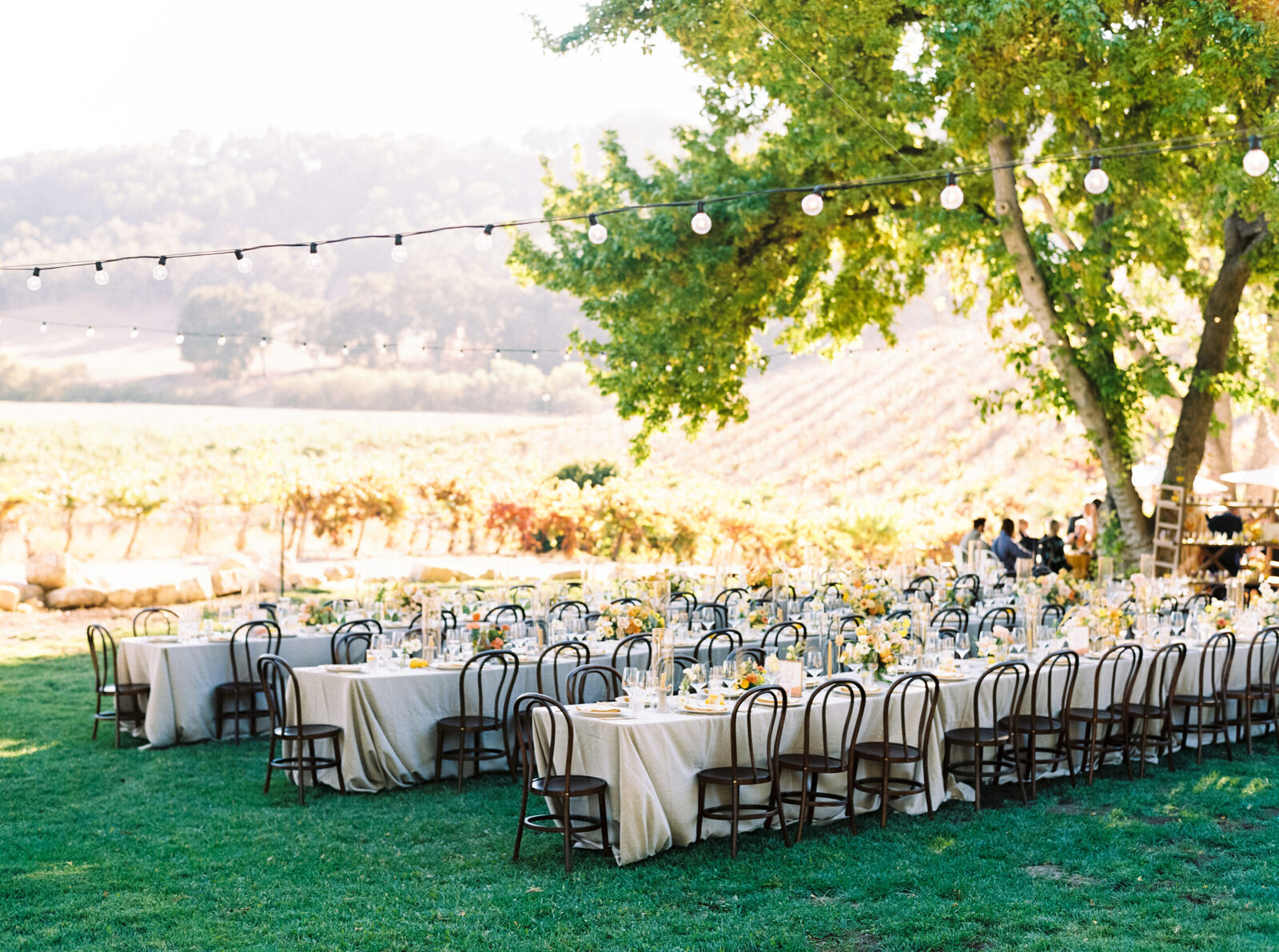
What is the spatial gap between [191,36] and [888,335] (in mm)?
103580

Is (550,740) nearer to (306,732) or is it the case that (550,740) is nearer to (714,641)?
(306,732)

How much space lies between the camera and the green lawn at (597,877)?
4.94 metres

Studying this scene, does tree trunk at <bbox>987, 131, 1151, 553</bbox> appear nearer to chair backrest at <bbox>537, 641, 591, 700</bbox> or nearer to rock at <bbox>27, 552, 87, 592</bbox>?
chair backrest at <bbox>537, 641, 591, 700</bbox>

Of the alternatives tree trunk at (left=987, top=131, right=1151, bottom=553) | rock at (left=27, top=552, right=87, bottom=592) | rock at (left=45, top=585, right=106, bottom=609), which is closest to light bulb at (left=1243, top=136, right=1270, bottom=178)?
tree trunk at (left=987, top=131, right=1151, bottom=553)

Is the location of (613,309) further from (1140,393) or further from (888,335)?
(1140,393)

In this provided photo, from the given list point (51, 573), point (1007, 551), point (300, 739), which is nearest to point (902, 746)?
point (300, 739)

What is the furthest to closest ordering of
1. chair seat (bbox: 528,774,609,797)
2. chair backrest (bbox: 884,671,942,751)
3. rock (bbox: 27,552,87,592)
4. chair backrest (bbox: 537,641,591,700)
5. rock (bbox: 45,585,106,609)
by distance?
rock (bbox: 27,552,87,592), rock (bbox: 45,585,106,609), chair backrest (bbox: 537,641,591,700), chair backrest (bbox: 884,671,942,751), chair seat (bbox: 528,774,609,797)

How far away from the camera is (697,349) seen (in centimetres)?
1530

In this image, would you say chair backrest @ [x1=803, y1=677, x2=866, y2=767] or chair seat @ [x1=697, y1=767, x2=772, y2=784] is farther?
chair backrest @ [x1=803, y1=677, x2=866, y2=767]

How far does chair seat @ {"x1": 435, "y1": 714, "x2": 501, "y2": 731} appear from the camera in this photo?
7.52m

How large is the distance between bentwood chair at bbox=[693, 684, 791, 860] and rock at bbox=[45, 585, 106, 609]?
1330cm

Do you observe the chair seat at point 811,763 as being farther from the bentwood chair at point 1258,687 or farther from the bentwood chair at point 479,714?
the bentwood chair at point 1258,687

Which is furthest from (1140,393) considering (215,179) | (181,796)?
(215,179)

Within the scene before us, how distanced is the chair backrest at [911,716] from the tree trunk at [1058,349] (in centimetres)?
850
